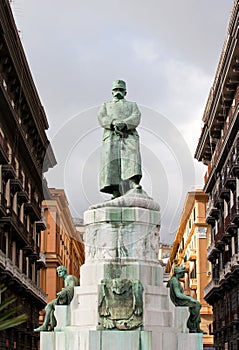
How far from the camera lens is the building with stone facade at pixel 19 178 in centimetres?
4172

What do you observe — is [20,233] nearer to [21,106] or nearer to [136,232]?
[21,106]

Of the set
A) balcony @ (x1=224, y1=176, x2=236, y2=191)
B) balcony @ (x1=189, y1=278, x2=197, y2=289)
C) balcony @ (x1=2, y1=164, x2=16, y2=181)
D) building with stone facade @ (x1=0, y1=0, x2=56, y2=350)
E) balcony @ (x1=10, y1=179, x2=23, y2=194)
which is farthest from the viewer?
balcony @ (x1=189, y1=278, x2=197, y2=289)

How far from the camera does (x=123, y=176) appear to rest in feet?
56.3

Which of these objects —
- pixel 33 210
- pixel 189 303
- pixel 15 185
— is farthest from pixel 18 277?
pixel 189 303

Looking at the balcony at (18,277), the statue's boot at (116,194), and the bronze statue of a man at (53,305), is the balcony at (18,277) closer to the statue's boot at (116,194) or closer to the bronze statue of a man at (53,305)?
the statue's boot at (116,194)

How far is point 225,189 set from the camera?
49.4 metres

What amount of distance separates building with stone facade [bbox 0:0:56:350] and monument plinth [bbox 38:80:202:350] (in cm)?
1799

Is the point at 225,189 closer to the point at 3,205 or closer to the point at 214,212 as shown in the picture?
the point at 214,212

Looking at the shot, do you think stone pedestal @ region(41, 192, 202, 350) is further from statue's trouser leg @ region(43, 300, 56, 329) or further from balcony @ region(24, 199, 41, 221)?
balcony @ region(24, 199, 41, 221)

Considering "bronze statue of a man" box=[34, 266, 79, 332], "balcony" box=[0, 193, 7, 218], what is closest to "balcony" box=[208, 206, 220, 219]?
"balcony" box=[0, 193, 7, 218]

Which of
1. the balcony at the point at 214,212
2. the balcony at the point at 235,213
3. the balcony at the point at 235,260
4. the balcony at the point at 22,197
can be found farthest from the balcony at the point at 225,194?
the balcony at the point at 22,197

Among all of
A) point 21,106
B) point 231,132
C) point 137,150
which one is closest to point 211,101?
point 231,132

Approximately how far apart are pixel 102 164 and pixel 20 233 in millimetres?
30652

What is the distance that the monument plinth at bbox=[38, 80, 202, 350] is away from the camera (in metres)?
14.8
